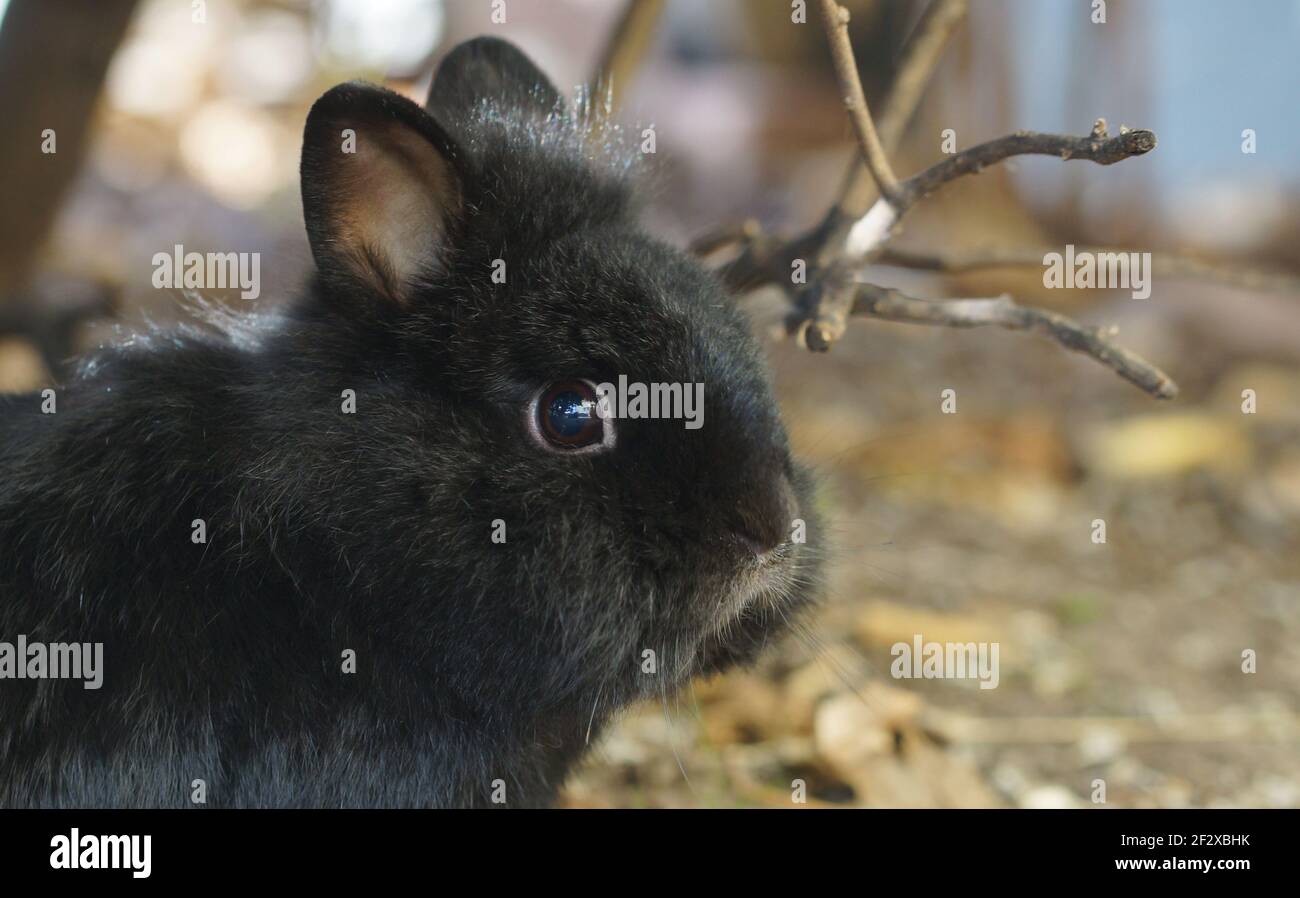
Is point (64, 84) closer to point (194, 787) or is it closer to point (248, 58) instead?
point (194, 787)

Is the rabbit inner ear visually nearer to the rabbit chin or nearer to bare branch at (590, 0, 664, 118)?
the rabbit chin

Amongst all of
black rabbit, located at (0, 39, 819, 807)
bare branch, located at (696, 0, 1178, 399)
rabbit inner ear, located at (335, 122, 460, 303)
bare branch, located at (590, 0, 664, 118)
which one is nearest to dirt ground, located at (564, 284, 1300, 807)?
bare branch, located at (696, 0, 1178, 399)

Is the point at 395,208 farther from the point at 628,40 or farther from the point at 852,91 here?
the point at 628,40

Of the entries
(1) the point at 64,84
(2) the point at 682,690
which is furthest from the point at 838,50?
(1) the point at 64,84

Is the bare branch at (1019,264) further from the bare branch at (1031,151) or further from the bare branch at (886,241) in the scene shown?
the bare branch at (1031,151)

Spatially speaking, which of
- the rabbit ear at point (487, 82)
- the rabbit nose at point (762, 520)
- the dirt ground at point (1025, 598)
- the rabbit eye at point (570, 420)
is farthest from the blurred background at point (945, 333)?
the rabbit eye at point (570, 420)
